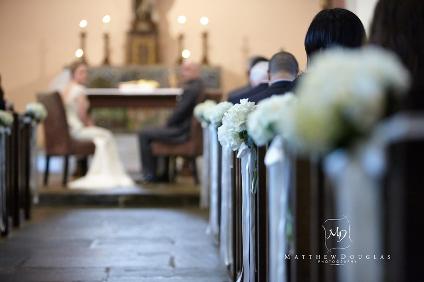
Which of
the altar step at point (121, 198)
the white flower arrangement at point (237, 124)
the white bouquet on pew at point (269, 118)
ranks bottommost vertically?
the altar step at point (121, 198)

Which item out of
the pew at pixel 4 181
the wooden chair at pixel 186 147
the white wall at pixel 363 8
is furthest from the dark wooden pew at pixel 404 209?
the white wall at pixel 363 8

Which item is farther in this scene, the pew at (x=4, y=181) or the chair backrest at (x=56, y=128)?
the chair backrest at (x=56, y=128)

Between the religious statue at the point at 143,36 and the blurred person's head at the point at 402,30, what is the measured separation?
956 cm

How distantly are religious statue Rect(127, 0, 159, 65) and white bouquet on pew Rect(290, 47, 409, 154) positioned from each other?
407 inches

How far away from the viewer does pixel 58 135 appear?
A: 312 inches

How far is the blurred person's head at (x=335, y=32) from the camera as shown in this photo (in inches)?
121

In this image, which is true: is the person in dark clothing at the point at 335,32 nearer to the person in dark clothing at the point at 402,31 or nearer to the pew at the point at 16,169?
the person in dark clothing at the point at 402,31

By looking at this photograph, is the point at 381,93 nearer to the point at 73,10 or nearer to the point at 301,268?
the point at 301,268

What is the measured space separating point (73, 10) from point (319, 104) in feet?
36.9

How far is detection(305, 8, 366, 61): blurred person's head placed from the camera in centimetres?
306

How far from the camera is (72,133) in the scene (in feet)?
26.4

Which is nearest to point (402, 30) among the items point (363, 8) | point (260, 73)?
point (260, 73)

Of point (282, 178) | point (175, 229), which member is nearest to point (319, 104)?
point (282, 178)

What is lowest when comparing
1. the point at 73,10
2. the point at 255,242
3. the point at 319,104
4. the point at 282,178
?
the point at 255,242
